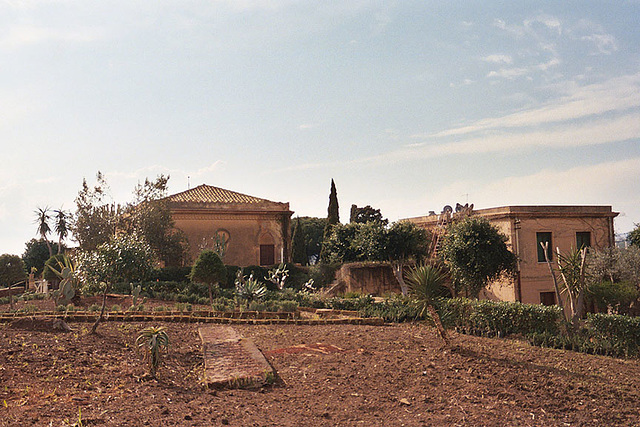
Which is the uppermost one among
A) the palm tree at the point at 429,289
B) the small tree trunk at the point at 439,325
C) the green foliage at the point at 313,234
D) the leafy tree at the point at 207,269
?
the green foliage at the point at 313,234

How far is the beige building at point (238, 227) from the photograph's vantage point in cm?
2762

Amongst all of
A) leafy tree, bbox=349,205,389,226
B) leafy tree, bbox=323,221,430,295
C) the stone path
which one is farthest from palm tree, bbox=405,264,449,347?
leafy tree, bbox=349,205,389,226

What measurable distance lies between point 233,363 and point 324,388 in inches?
66.8

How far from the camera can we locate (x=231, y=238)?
92.5 ft

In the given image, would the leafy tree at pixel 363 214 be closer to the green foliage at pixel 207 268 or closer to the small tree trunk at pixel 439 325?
the green foliage at pixel 207 268

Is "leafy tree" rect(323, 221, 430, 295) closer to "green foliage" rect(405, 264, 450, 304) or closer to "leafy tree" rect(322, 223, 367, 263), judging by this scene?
"leafy tree" rect(322, 223, 367, 263)

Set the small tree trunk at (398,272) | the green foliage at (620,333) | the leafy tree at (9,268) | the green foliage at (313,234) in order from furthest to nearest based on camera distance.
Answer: the green foliage at (313,234), the small tree trunk at (398,272), the leafy tree at (9,268), the green foliage at (620,333)

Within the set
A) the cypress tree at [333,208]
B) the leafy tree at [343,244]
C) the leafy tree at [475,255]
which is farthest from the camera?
the cypress tree at [333,208]

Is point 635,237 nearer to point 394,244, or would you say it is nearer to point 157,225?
point 394,244

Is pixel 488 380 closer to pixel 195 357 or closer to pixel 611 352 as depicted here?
pixel 195 357

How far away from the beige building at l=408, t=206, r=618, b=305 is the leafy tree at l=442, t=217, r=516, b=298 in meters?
2.77

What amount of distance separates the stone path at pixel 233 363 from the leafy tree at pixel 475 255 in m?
13.4

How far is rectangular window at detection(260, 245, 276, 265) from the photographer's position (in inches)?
1133

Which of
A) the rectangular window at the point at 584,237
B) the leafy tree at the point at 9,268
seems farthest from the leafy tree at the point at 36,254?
the rectangular window at the point at 584,237
